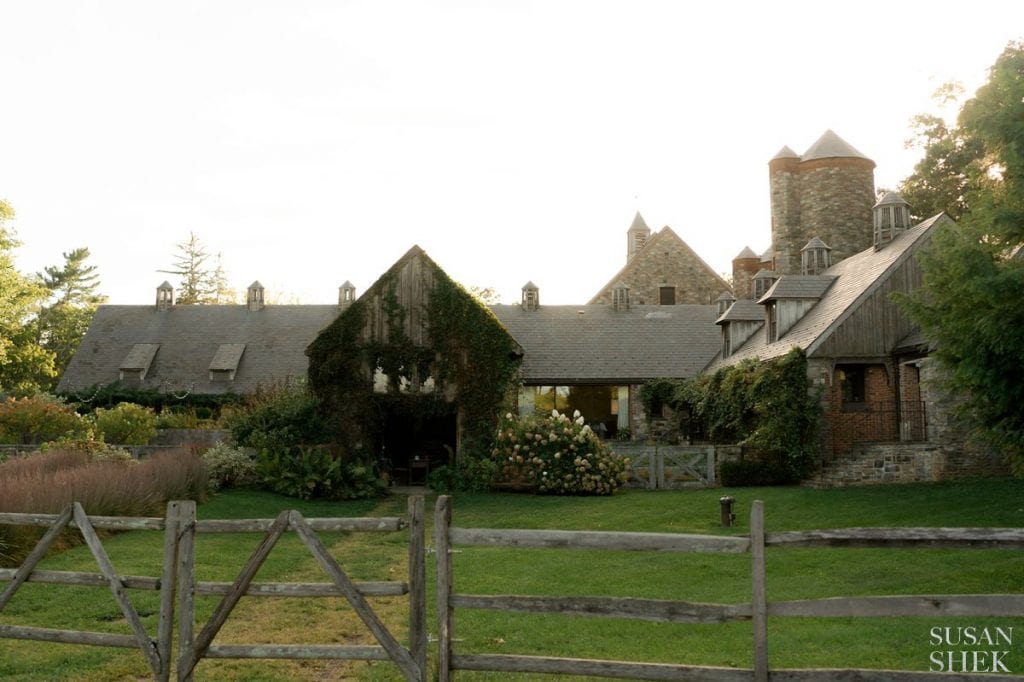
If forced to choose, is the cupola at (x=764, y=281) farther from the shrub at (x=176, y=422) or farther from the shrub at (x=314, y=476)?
the shrub at (x=176, y=422)

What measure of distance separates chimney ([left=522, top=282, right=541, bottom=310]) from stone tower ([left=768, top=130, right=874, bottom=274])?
10488mm

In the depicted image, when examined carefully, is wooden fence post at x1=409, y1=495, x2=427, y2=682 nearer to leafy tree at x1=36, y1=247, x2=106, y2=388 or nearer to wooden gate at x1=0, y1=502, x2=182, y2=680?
wooden gate at x1=0, y1=502, x2=182, y2=680

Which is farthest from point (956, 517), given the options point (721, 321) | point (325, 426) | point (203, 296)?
point (203, 296)

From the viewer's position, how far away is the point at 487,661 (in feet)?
22.0

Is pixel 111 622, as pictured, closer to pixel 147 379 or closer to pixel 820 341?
pixel 820 341

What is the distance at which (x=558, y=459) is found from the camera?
2425cm

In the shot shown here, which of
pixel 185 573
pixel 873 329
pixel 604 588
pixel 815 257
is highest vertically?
pixel 815 257

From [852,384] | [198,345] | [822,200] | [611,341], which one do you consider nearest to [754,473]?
[852,384]

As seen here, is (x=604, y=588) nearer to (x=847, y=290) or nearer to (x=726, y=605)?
(x=726, y=605)

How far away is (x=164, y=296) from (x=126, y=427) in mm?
20913

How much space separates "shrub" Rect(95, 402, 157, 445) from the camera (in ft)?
84.6

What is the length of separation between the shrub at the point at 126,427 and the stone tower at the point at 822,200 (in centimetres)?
2553

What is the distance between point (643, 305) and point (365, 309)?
19158 millimetres

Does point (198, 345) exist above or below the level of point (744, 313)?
below
